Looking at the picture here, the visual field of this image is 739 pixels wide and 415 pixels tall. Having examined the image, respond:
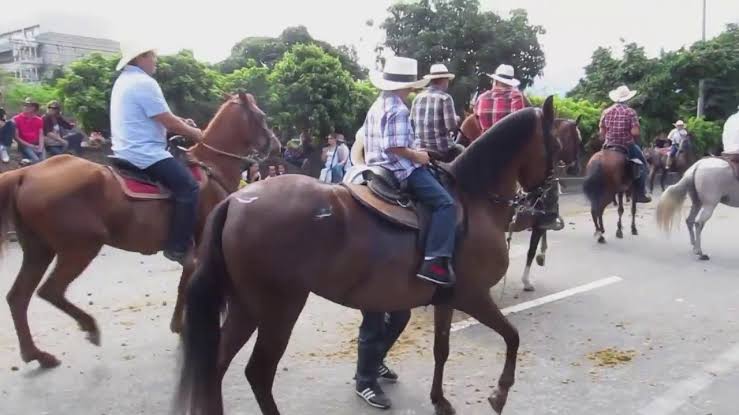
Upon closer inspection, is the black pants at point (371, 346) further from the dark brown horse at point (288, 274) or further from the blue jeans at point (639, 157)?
the blue jeans at point (639, 157)

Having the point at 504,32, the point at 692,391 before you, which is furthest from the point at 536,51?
the point at 692,391

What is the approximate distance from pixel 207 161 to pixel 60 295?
1.73 meters

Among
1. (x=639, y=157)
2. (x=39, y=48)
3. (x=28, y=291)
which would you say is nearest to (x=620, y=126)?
(x=639, y=157)

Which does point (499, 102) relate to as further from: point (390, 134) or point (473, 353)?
point (390, 134)

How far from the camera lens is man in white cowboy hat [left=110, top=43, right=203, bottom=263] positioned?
17.0ft

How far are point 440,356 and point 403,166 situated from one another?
1.34m

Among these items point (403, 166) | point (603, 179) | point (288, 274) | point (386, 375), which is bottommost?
point (386, 375)

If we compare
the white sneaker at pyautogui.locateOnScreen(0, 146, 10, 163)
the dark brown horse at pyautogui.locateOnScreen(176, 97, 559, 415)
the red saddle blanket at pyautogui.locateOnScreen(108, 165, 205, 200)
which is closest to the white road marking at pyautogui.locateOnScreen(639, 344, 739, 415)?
the dark brown horse at pyautogui.locateOnScreen(176, 97, 559, 415)

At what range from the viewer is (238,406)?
4.39 meters

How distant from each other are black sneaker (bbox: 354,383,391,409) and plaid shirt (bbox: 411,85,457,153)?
2.47 metres

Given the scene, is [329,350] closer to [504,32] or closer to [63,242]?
[63,242]

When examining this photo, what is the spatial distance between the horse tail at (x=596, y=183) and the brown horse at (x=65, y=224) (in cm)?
741

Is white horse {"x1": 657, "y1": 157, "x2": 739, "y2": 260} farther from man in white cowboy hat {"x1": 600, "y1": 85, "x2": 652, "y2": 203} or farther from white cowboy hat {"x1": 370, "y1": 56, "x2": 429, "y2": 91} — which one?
white cowboy hat {"x1": 370, "y1": 56, "x2": 429, "y2": 91}

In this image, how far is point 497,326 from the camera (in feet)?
13.5
